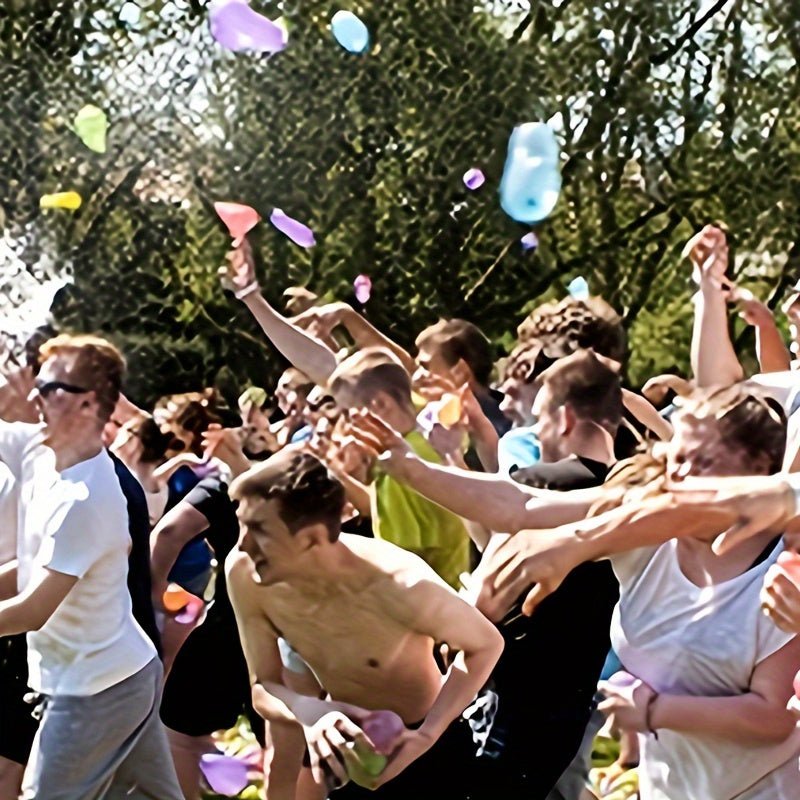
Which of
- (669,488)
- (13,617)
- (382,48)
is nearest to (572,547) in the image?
(669,488)

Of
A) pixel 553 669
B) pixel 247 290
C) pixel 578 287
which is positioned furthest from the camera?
pixel 578 287

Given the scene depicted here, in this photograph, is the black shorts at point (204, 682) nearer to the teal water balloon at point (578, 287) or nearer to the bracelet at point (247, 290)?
the bracelet at point (247, 290)

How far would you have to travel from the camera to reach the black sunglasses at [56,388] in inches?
142

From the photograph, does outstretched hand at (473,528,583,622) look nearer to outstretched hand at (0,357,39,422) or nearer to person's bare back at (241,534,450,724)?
person's bare back at (241,534,450,724)

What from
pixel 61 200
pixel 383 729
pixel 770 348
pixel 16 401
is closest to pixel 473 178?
pixel 61 200

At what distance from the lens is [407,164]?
724cm

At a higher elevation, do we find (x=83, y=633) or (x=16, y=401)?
(x=16, y=401)

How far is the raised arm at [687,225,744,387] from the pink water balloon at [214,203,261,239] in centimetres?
185

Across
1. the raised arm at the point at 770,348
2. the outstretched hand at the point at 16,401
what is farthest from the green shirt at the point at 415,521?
the raised arm at the point at 770,348

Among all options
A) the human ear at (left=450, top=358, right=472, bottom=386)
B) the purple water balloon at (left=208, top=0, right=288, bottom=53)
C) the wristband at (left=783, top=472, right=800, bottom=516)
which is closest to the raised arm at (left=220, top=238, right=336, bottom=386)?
the human ear at (left=450, top=358, right=472, bottom=386)

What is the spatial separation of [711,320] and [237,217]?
237cm

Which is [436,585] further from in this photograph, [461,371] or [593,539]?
[461,371]

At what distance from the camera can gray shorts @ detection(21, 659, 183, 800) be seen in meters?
3.39

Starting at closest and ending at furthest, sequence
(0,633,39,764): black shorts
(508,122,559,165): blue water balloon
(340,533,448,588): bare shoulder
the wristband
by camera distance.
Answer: the wristband
(340,533,448,588): bare shoulder
(0,633,39,764): black shorts
(508,122,559,165): blue water balloon
